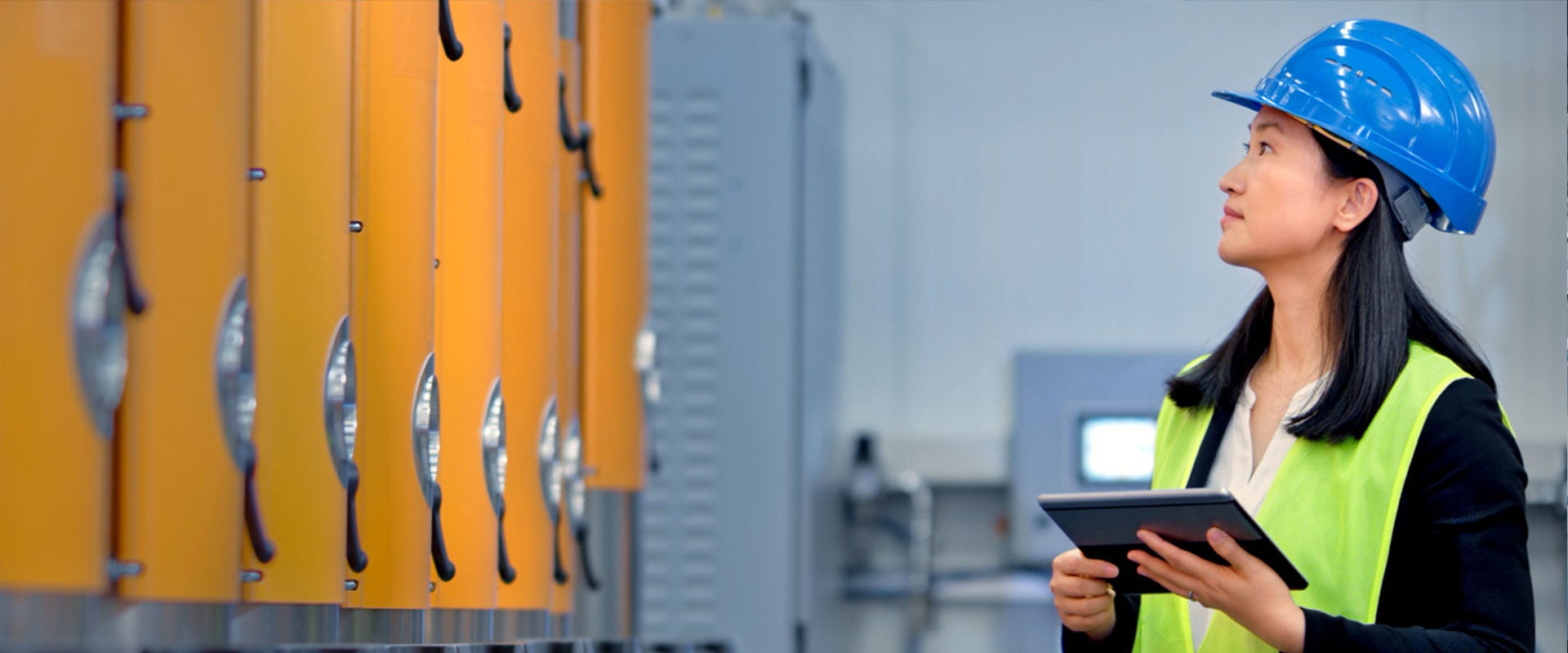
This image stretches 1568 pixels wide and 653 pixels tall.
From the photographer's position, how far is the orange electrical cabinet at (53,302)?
1.24m

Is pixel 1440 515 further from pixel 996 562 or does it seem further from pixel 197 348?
pixel 996 562

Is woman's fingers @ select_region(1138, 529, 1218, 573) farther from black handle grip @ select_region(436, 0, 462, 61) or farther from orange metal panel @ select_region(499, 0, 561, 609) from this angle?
orange metal panel @ select_region(499, 0, 561, 609)

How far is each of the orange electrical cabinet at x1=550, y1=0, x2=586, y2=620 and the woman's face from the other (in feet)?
4.53

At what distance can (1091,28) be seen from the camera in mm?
4688

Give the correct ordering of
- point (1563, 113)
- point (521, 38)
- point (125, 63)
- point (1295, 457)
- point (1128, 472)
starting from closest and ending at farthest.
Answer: point (125, 63)
point (1295, 457)
point (521, 38)
point (1563, 113)
point (1128, 472)

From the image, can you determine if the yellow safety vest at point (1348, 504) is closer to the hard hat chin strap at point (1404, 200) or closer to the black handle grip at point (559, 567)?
the hard hat chin strap at point (1404, 200)

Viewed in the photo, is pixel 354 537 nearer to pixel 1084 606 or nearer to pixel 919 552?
pixel 1084 606

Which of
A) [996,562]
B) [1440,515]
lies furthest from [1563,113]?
[1440,515]

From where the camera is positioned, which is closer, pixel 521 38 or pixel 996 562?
pixel 521 38

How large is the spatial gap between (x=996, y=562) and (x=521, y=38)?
2679 mm

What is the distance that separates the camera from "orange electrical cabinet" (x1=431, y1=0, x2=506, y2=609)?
2211 mm

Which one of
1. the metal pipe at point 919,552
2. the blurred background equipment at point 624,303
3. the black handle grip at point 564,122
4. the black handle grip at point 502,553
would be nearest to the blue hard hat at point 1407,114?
the blurred background equipment at point 624,303

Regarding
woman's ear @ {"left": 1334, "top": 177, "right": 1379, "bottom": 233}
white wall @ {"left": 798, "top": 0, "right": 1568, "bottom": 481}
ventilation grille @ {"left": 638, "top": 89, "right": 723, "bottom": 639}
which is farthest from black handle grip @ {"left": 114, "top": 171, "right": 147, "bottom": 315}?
white wall @ {"left": 798, "top": 0, "right": 1568, "bottom": 481}

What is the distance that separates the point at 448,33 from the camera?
2023 mm
